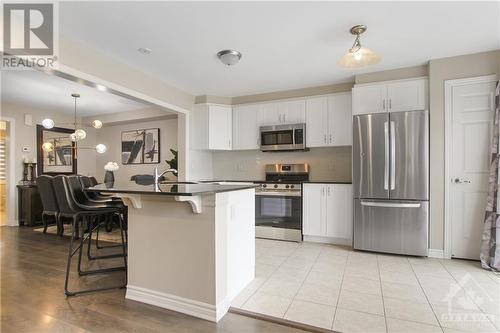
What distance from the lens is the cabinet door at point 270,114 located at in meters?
4.37

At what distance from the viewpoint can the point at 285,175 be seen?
4.50 m

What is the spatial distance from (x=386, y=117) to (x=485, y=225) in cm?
161

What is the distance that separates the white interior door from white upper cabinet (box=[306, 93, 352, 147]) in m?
1.28

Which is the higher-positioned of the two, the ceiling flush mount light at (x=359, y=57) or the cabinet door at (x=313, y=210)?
the ceiling flush mount light at (x=359, y=57)

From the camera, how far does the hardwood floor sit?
1704 millimetres

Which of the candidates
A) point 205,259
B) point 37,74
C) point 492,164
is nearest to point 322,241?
point 492,164

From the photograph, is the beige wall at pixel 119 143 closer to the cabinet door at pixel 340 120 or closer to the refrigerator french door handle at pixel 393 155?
the cabinet door at pixel 340 120

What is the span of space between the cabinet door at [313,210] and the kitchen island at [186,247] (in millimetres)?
1835

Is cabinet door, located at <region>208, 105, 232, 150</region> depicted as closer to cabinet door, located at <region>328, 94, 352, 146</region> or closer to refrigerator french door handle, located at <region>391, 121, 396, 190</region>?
cabinet door, located at <region>328, 94, 352, 146</region>

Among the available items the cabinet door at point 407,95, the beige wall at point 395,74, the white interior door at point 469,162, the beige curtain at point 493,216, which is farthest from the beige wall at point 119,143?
the beige curtain at point 493,216

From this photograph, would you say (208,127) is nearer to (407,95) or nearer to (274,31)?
(274,31)

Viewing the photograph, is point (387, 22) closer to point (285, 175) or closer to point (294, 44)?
point (294, 44)

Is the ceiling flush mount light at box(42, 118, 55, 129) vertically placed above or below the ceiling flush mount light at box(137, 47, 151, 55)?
below

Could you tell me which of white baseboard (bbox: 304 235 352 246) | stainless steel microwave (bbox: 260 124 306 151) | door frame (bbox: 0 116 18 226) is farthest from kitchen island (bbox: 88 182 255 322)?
door frame (bbox: 0 116 18 226)
